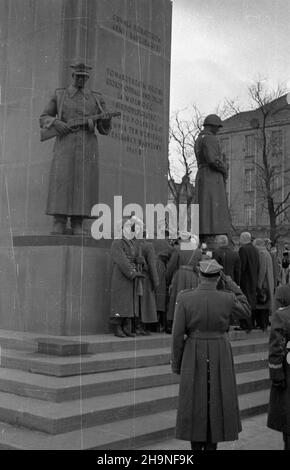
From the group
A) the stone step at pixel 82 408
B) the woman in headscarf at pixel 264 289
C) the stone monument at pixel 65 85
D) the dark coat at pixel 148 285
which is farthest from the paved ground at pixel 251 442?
the woman in headscarf at pixel 264 289

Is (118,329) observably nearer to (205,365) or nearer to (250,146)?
(205,365)

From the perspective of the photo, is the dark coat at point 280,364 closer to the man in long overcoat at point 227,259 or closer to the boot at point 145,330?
the boot at point 145,330

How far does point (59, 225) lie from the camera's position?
10062 millimetres

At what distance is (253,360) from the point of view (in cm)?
970

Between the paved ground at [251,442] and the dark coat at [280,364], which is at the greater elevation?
the dark coat at [280,364]

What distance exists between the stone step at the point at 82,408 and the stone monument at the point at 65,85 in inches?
99.2

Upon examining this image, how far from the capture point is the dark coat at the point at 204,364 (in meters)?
5.43

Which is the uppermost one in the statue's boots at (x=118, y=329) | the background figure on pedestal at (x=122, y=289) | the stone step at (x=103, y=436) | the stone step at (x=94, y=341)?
the background figure on pedestal at (x=122, y=289)

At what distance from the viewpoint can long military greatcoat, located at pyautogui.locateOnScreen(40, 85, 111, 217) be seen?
388 inches

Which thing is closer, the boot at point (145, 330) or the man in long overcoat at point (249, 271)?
the boot at point (145, 330)

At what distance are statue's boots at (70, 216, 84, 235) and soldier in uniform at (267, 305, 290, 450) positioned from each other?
453 centimetres

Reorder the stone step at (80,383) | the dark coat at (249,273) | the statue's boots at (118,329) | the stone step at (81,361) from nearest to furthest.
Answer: the stone step at (80,383), the stone step at (81,361), the statue's boots at (118,329), the dark coat at (249,273)

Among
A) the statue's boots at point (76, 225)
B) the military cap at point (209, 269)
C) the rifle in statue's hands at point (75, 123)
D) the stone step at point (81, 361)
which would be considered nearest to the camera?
the military cap at point (209, 269)
